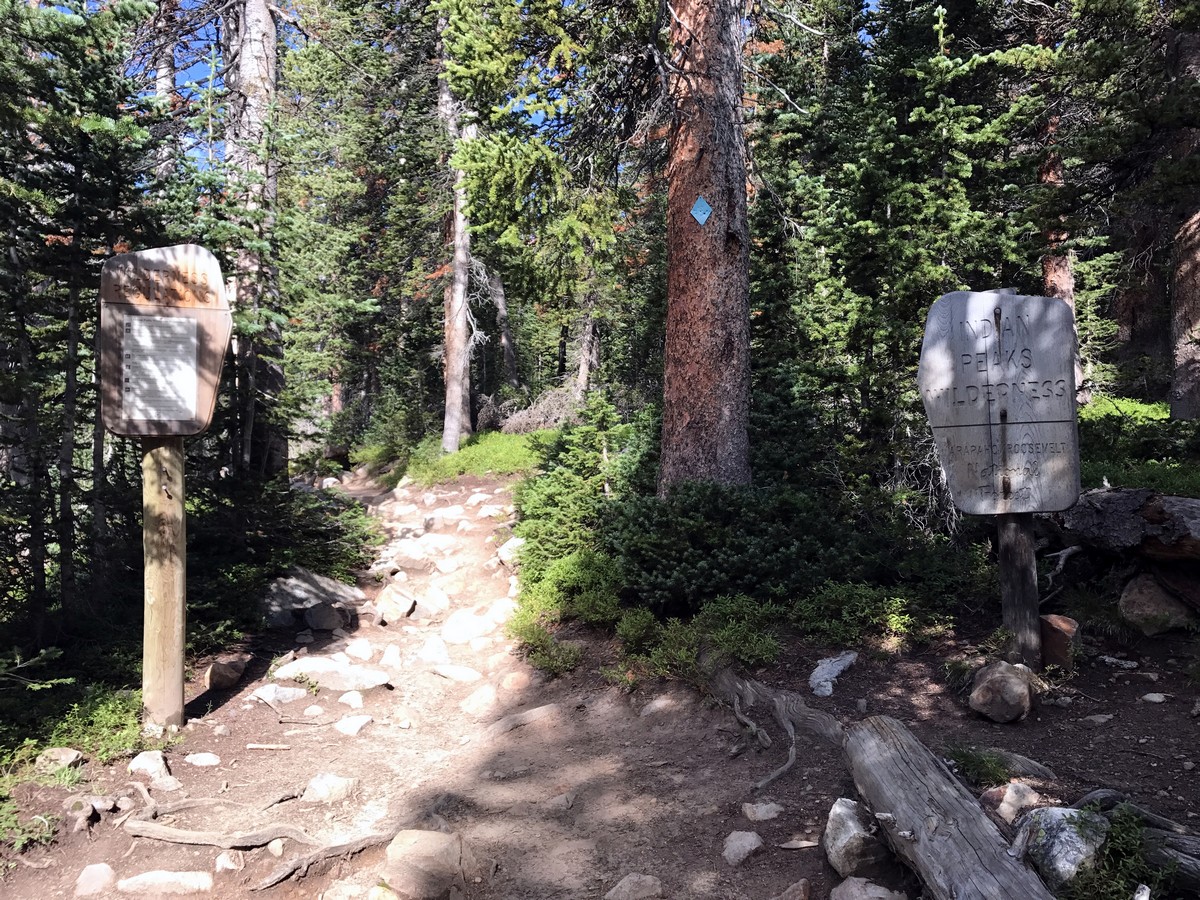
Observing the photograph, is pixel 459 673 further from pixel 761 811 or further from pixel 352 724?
pixel 761 811

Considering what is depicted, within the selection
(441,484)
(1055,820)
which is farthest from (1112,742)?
(441,484)

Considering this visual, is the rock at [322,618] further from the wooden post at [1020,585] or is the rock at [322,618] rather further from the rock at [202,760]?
the wooden post at [1020,585]

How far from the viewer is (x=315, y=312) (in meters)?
10.2

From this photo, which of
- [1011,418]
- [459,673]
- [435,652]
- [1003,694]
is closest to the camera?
[1003,694]

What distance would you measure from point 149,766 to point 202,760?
0.39 metres

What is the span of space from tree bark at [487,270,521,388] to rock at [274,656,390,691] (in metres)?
13.4

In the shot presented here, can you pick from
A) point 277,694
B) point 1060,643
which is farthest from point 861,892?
point 277,694

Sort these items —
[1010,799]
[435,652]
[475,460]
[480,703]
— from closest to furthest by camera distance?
1. [1010,799]
2. [480,703]
3. [435,652]
4. [475,460]

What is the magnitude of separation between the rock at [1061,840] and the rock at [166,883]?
402 cm

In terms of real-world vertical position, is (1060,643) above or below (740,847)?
above

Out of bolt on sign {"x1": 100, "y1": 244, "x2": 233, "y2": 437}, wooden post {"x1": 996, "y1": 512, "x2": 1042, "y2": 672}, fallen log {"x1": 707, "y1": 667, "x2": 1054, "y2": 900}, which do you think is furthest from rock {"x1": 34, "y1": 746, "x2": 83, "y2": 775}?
wooden post {"x1": 996, "y1": 512, "x2": 1042, "y2": 672}

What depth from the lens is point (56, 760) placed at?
4.86m

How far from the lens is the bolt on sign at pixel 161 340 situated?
18.4 feet

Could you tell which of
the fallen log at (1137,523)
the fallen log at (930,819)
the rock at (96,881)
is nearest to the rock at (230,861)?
the rock at (96,881)
